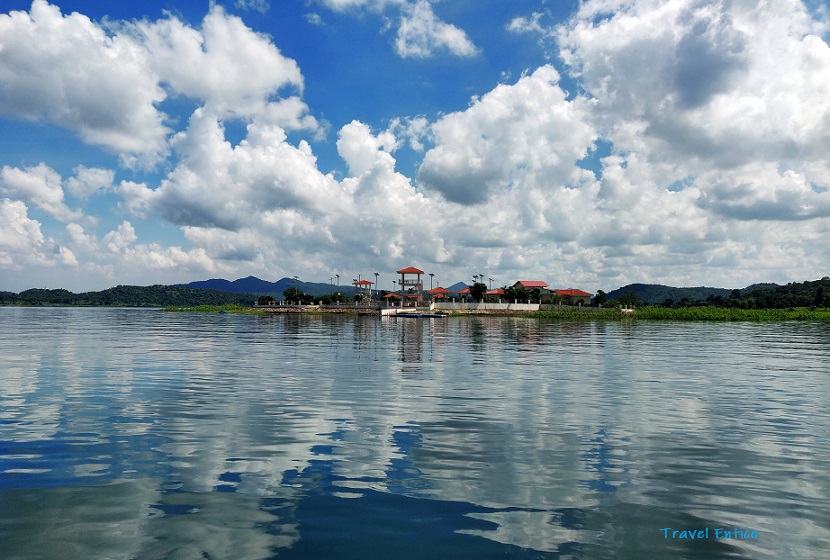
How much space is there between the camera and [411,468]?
410 inches

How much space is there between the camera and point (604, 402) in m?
17.8

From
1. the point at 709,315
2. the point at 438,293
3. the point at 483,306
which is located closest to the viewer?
the point at 709,315

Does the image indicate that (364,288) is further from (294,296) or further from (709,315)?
(709,315)

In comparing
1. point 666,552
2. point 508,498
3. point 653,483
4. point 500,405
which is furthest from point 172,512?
point 500,405

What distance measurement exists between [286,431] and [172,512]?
5.43 m

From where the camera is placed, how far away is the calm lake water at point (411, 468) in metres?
7.24

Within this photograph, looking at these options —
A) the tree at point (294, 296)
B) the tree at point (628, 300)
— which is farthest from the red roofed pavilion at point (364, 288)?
the tree at point (628, 300)

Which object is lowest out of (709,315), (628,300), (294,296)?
(709,315)

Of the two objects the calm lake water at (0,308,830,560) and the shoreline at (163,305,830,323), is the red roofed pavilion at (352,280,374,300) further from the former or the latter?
the calm lake water at (0,308,830,560)

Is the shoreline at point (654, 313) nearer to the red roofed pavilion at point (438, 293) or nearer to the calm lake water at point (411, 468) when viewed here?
the red roofed pavilion at point (438, 293)

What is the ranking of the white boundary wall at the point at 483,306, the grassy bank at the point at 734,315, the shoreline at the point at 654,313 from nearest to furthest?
the grassy bank at the point at 734,315
the shoreline at the point at 654,313
the white boundary wall at the point at 483,306

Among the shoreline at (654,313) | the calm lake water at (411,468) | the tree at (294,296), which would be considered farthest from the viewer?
the tree at (294,296)

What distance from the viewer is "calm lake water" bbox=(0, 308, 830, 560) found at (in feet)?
23.8

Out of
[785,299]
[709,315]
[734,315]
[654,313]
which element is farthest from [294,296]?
[785,299]
